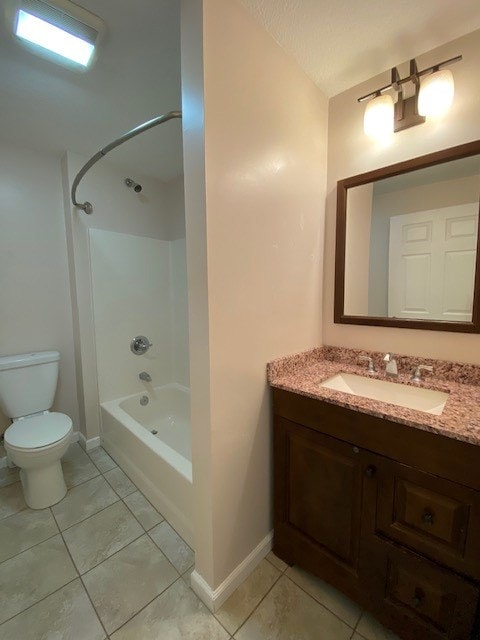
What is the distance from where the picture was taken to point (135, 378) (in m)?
2.41

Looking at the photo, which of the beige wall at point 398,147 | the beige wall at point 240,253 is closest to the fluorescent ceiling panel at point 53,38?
the beige wall at point 240,253

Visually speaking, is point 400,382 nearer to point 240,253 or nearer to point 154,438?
point 240,253

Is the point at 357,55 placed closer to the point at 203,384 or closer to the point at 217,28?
the point at 217,28

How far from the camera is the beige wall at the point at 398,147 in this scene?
1.11 metres

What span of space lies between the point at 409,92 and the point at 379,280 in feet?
2.83

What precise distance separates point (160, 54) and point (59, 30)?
15.3 inches

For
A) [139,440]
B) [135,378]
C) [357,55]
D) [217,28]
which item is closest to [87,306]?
[135,378]

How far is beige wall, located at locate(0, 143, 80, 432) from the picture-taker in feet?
6.17

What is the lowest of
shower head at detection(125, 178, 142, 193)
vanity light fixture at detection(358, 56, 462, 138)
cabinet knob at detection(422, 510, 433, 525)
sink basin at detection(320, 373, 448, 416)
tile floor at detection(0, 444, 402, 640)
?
tile floor at detection(0, 444, 402, 640)

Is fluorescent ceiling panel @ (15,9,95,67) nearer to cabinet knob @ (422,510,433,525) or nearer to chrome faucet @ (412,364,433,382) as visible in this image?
chrome faucet @ (412,364,433,382)

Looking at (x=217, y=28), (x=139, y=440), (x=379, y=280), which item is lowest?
(x=139, y=440)

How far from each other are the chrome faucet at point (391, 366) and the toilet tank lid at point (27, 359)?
2.19 metres

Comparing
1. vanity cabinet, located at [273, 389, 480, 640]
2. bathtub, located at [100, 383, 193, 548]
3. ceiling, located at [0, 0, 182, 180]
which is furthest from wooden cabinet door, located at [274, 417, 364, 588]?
ceiling, located at [0, 0, 182, 180]

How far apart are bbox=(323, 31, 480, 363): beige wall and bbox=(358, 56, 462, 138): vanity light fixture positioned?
53mm
